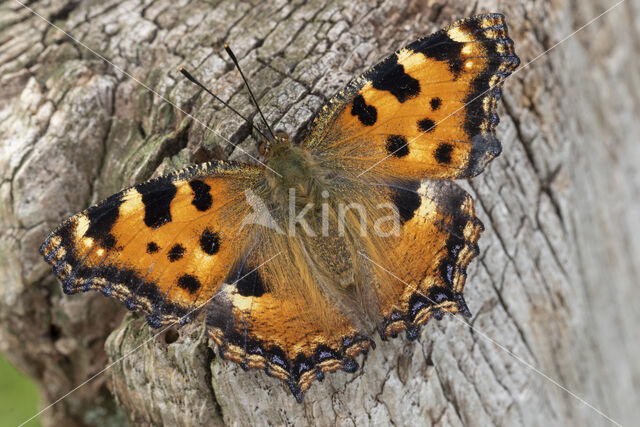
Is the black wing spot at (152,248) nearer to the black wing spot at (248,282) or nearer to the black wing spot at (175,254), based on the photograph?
the black wing spot at (175,254)

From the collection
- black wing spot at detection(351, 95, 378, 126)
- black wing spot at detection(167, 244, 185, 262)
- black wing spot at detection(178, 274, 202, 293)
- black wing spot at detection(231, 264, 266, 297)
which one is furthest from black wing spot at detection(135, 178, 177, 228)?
black wing spot at detection(351, 95, 378, 126)

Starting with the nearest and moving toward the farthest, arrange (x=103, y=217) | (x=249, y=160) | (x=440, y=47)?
(x=103, y=217), (x=440, y=47), (x=249, y=160)

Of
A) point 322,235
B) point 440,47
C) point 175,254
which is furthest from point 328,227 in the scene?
point 440,47

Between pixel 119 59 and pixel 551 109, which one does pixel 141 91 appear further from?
pixel 551 109

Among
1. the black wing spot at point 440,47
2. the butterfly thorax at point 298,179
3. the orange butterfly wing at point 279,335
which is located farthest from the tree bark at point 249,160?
the black wing spot at point 440,47

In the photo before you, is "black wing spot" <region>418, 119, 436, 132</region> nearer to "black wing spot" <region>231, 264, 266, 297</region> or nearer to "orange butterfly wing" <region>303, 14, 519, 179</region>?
"orange butterfly wing" <region>303, 14, 519, 179</region>

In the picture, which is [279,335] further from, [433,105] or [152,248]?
[433,105]
